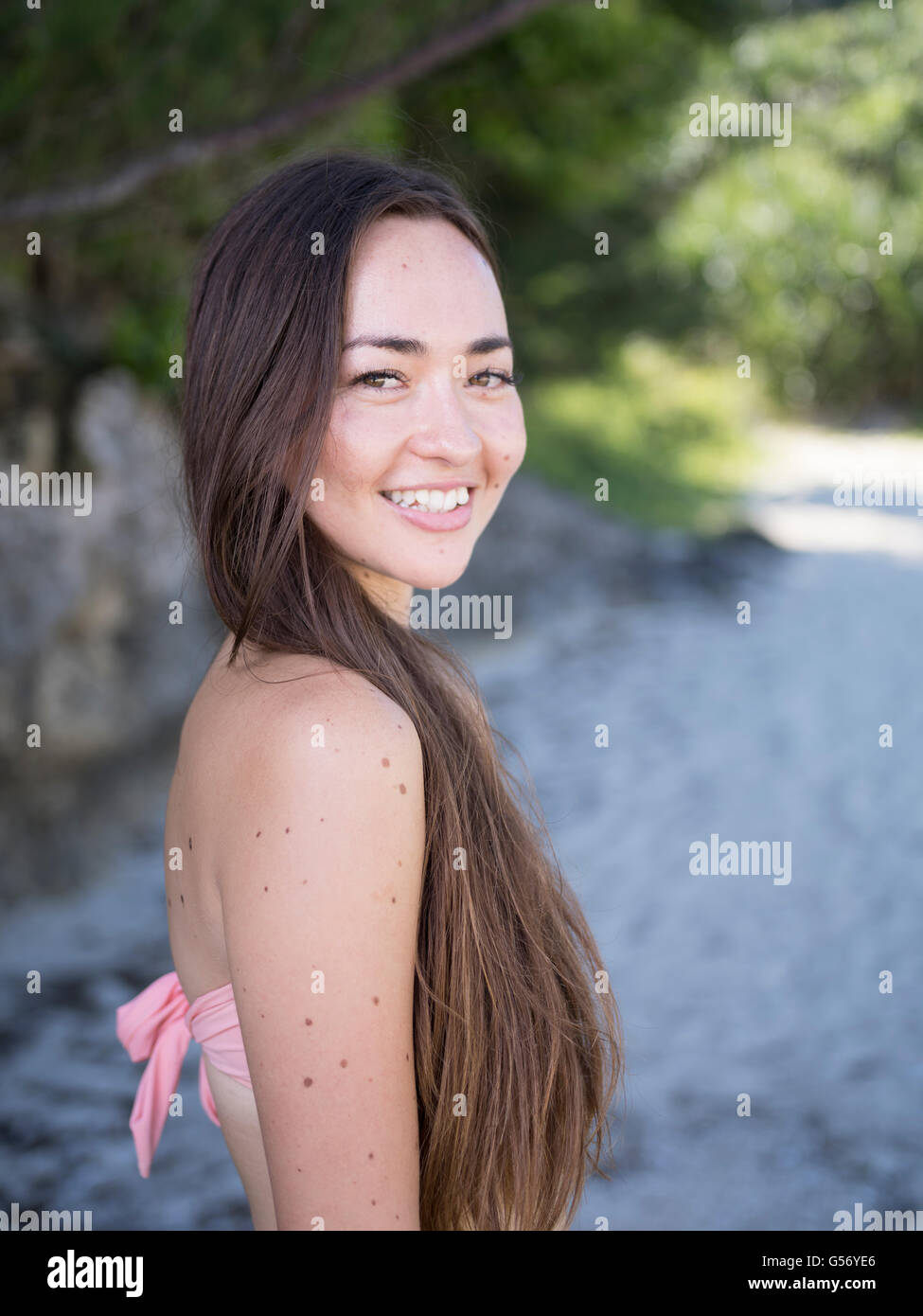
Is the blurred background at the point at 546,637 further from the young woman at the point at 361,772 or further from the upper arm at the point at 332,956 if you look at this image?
the upper arm at the point at 332,956

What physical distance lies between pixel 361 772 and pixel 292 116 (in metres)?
3.23

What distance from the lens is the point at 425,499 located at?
44.8 inches

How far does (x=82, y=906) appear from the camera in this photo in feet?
13.2

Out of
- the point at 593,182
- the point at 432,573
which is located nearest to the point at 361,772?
the point at 432,573

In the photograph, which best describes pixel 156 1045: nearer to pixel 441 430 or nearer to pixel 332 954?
pixel 332 954

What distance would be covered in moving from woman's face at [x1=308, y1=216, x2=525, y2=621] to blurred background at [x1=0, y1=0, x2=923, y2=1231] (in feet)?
1.29

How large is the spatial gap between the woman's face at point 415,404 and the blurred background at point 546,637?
39cm

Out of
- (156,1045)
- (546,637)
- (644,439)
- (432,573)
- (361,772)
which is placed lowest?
(156,1045)

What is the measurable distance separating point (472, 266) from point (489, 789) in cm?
50

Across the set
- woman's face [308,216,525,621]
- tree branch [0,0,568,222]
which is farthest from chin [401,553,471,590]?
tree branch [0,0,568,222]

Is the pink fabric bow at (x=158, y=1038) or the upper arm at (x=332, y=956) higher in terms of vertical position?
the upper arm at (x=332, y=956)

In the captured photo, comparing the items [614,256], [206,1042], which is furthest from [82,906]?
[614,256]

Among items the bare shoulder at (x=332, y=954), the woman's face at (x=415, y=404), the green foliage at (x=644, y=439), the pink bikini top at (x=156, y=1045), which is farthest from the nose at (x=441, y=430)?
the green foliage at (x=644, y=439)

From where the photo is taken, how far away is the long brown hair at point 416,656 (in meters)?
1.09
